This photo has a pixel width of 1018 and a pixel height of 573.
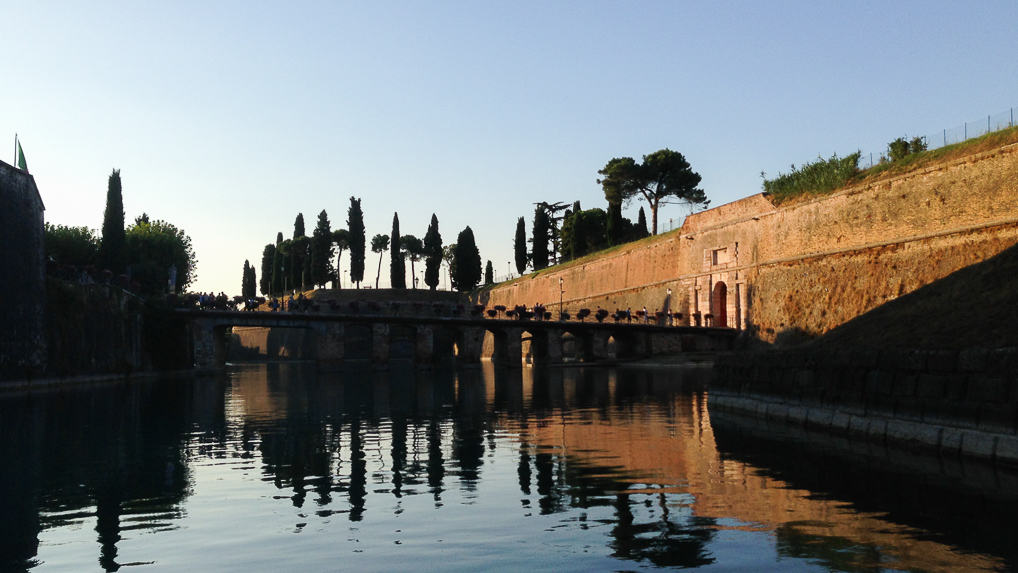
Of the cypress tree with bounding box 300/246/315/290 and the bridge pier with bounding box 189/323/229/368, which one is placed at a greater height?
the cypress tree with bounding box 300/246/315/290

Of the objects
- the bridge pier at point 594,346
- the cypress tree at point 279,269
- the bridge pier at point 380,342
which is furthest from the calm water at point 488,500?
the cypress tree at point 279,269

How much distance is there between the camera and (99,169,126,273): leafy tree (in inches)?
2372

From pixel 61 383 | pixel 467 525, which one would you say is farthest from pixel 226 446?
pixel 61 383

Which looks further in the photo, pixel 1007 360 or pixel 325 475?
pixel 325 475

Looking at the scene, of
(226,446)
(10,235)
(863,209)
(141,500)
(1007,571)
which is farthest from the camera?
(863,209)

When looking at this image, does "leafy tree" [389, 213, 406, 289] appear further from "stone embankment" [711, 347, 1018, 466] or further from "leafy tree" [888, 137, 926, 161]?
"stone embankment" [711, 347, 1018, 466]

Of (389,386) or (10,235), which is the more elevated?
(10,235)

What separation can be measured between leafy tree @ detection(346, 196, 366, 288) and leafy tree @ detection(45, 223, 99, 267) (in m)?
29.9

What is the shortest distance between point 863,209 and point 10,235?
4314 cm

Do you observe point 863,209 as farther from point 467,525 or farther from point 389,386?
point 467,525

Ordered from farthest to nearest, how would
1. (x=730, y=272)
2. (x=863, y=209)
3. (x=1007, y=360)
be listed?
(x=730, y=272)
(x=863, y=209)
(x=1007, y=360)

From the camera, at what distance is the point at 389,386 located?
41.4 meters

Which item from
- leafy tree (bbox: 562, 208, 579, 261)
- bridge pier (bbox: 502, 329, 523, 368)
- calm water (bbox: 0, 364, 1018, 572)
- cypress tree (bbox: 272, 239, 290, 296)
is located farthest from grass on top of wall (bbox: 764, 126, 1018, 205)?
cypress tree (bbox: 272, 239, 290, 296)

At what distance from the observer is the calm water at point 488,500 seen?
26.0ft
